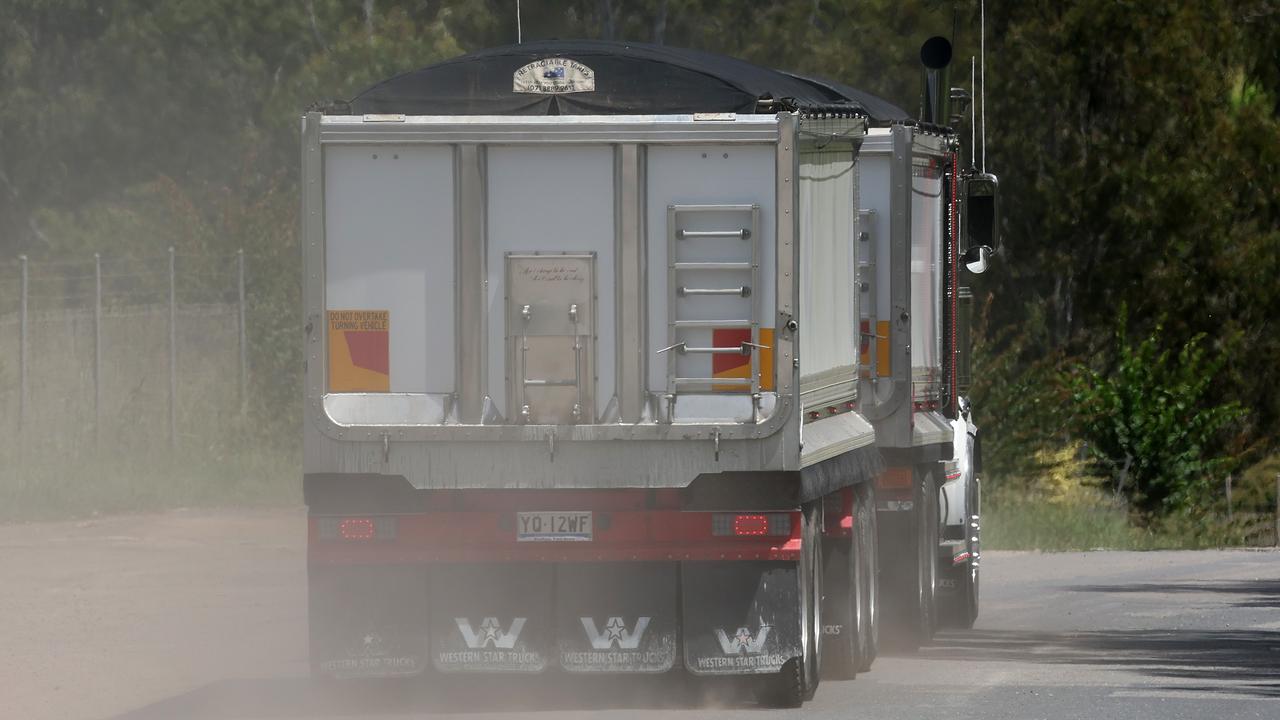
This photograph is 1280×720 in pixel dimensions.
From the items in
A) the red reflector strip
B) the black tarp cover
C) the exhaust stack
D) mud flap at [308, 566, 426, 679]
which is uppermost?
the exhaust stack

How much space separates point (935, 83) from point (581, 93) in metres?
7.15

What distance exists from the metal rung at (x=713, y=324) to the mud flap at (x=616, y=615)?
116cm

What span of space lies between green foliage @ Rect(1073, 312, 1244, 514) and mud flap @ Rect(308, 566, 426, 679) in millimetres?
20126

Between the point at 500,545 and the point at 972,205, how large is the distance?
21.8 feet

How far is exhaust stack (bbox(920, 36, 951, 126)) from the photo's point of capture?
19.7m

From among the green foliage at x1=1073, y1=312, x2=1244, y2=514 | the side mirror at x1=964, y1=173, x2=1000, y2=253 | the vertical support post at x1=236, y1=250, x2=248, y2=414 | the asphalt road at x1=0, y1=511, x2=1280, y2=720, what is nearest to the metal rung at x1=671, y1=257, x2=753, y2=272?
the asphalt road at x1=0, y1=511, x2=1280, y2=720

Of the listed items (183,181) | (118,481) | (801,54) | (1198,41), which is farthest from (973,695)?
(183,181)

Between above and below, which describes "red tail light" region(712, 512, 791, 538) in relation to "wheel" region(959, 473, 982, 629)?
above

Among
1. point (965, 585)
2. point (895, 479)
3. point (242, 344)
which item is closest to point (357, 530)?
point (895, 479)

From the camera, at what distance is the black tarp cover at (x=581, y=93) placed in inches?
521

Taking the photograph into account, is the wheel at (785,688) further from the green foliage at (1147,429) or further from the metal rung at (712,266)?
the green foliage at (1147,429)

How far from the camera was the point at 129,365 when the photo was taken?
1374 inches

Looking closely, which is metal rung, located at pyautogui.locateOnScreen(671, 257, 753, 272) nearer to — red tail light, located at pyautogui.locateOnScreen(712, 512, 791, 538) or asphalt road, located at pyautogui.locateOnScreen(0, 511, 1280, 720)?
red tail light, located at pyautogui.locateOnScreen(712, 512, 791, 538)

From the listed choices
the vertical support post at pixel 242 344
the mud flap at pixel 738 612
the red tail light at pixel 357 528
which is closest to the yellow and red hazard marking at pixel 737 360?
the mud flap at pixel 738 612
